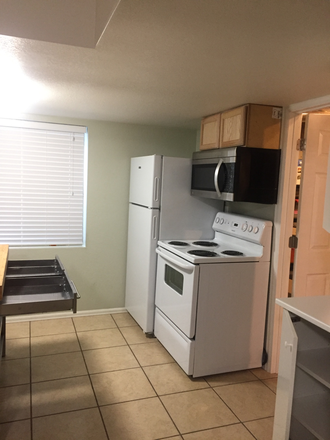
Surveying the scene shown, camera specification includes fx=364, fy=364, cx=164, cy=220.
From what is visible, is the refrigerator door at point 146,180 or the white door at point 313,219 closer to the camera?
the white door at point 313,219

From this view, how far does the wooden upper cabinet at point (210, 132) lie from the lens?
305 centimetres

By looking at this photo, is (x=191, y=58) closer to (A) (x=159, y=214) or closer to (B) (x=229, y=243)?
(A) (x=159, y=214)

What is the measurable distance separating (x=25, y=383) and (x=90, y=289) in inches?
55.8

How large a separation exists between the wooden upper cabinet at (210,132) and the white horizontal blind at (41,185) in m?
1.33

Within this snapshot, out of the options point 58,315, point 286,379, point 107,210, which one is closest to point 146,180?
point 107,210

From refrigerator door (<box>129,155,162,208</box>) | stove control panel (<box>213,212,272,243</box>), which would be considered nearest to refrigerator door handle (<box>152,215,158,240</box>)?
refrigerator door (<box>129,155,162,208</box>)

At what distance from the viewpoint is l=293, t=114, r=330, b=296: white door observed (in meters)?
2.80

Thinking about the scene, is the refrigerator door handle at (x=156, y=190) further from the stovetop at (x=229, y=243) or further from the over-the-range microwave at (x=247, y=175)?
the over-the-range microwave at (x=247, y=175)

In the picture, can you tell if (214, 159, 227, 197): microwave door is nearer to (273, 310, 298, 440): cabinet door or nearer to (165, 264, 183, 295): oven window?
(165, 264, 183, 295): oven window

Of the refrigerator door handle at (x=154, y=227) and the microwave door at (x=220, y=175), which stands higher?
the microwave door at (x=220, y=175)

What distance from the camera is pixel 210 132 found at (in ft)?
10.4

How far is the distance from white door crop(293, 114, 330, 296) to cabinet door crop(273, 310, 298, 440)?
3.62 ft

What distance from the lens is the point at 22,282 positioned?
2.45 meters

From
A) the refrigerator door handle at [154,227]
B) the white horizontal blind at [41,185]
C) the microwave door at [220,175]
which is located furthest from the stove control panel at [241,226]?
the white horizontal blind at [41,185]
